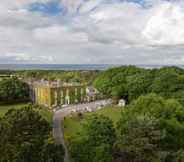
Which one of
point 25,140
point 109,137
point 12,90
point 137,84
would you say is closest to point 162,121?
point 109,137

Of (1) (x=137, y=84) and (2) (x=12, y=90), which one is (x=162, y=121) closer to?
(1) (x=137, y=84)

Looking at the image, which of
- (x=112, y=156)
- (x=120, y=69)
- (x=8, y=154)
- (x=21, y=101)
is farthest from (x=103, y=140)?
(x=120, y=69)

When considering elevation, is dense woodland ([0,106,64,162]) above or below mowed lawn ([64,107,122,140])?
above

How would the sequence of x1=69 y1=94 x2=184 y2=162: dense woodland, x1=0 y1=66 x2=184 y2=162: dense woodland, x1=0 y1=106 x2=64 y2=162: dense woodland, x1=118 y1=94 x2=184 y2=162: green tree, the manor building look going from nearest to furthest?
x1=0 y1=106 x2=64 y2=162: dense woodland < x1=0 y1=66 x2=184 y2=162: dense woodland < x1=69 y1=94 x2=184 y2=162: dense woodland < x1=118 y1=94 x2=184 y2=162: green tree < the manor building

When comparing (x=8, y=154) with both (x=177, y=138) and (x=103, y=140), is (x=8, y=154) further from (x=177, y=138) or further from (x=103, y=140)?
(x=177, y=138)

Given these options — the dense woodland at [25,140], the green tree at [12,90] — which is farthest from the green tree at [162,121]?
the green tree at [12,90]

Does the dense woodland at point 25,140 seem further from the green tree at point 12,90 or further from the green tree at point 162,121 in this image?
the green tree at point 12,90

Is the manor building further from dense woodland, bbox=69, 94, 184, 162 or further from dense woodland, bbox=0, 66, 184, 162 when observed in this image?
dense woodland, bbox=69, 94, 184, 162

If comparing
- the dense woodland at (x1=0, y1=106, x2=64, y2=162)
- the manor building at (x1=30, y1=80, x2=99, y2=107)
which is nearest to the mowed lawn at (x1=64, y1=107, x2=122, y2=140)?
the dense woodland at (x1=0, y1=106, x2=64, y2=162)
